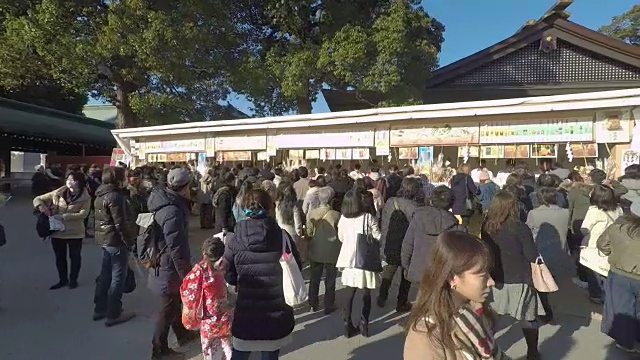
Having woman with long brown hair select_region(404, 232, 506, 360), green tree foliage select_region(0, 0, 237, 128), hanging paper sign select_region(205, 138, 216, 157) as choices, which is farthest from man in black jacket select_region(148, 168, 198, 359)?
green tree foliage select_region(0, 0, 237, 128)

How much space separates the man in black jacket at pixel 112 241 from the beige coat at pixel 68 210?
112cm

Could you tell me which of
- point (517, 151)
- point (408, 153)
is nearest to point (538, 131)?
point (517, 151)

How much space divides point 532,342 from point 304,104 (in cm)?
1232

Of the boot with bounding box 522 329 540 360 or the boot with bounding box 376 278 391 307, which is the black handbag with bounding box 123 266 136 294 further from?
the boot with bounding box 522 329 540 360

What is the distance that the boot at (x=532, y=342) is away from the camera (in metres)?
4.14

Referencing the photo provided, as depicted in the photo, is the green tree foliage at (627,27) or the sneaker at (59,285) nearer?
the sneaker at (59,285)

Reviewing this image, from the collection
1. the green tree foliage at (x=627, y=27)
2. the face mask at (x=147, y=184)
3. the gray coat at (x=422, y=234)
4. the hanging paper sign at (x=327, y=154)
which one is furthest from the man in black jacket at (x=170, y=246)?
the green tree foliage at (x=627, y=27)

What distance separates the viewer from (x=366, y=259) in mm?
4852

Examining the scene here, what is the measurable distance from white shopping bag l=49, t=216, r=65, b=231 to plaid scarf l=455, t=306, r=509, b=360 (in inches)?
226

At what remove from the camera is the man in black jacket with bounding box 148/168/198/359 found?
162 inches

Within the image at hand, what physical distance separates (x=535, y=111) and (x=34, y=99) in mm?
24893

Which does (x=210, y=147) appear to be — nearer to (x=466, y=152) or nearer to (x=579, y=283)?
(x=466, y=152)

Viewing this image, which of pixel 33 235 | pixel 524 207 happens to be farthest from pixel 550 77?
pixel 33 235

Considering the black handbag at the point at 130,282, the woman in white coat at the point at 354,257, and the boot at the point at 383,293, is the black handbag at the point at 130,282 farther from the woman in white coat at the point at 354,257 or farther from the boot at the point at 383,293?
the boot at the point at 383,293
